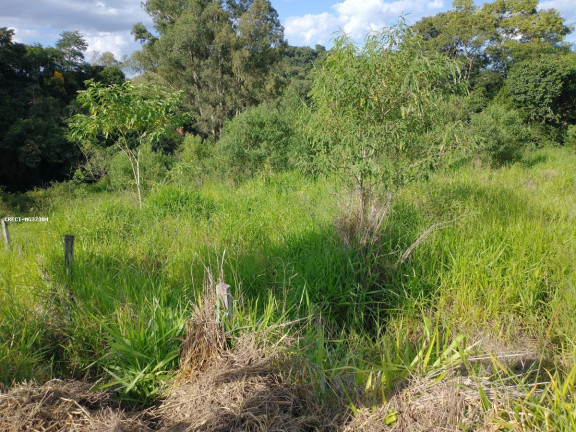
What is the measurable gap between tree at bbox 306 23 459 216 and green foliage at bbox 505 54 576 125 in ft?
60.2

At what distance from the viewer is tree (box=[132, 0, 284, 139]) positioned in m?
22.8

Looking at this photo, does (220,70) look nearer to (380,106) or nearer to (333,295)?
(380,106)

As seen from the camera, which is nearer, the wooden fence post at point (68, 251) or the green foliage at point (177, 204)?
the wooden fence post at point (68, 251)

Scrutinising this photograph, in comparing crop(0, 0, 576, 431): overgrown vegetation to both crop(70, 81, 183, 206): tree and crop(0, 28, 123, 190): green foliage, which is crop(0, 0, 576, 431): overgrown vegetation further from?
crop(0, 28, 123, 190): green foliage

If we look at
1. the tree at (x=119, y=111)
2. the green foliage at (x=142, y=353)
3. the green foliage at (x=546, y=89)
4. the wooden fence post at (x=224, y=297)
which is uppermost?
the green foliage at (x=546, y=89)

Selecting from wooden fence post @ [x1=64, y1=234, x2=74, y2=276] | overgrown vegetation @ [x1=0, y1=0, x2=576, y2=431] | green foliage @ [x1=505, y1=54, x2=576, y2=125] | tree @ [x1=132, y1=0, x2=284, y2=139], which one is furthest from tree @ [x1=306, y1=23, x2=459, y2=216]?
tree @ [x1=132, y1=0, x2=284, y2=139]

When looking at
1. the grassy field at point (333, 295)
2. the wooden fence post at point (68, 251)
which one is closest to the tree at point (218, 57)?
the grassy field at point (333, 295)

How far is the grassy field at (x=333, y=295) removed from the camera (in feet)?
7.32

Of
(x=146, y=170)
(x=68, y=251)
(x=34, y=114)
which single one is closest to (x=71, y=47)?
(x=34, y=114)

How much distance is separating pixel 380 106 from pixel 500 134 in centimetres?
787

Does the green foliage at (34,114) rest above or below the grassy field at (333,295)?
above

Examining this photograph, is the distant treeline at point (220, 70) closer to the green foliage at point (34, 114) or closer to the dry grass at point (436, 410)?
the green foliage at point (34, 114)

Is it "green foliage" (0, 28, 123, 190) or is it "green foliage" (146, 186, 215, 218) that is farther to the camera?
"green foliage" (0, 28, 123, 190)

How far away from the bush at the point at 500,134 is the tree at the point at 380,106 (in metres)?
6.95
